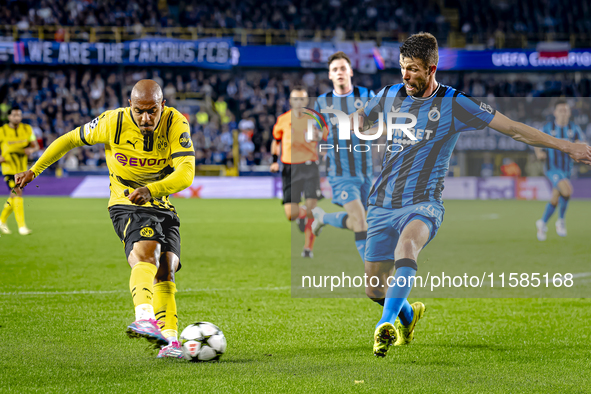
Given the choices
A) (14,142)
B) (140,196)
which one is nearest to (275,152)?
(14,142)

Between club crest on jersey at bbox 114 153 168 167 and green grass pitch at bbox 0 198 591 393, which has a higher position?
club crest on jersey at bbox 114 153 168 167

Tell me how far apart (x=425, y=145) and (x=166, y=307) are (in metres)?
2.07

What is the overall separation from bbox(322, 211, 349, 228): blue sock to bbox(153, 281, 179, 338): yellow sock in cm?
281

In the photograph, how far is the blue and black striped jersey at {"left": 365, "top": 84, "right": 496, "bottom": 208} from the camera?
469 centimetres

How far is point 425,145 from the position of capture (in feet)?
15.6

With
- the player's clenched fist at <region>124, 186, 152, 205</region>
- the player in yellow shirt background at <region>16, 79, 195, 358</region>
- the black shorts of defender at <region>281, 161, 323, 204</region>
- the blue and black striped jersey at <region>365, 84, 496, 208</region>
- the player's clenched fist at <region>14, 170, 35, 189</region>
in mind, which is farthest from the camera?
the black shorts of defender at <region>281, 161, 323, 204</region>

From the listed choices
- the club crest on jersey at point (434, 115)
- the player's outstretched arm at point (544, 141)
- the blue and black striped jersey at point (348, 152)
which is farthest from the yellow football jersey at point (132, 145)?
the blue and black striped jersey at point (348, 152)

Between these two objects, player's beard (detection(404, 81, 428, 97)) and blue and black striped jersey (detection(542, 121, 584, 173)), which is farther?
blue and black striped jersey (detection(542, 121, 584, 173))

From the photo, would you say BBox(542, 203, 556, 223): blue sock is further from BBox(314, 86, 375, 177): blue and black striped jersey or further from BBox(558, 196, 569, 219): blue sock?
BBox(314, 86, 375, 177): blue and black striped jersey

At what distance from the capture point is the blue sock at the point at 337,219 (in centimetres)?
710

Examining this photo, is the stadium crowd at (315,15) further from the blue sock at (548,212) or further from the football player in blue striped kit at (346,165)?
the football player in blue striped kit at (346,165)

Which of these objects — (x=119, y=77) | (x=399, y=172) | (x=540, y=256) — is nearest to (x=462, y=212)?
(x=540, y=256)

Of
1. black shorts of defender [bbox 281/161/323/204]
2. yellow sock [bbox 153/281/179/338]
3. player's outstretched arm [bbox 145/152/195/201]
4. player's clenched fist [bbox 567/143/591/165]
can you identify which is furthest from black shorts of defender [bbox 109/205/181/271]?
black shorts of defender [bbox 281/161/323/204]

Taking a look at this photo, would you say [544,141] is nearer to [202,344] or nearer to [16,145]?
[202,344]
